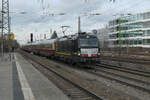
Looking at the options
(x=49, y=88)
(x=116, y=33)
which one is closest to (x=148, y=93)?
(x=49, y=88)

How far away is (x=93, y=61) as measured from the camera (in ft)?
51.1

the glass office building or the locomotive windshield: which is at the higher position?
the glass office building

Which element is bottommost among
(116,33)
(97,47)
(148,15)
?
(97,47)

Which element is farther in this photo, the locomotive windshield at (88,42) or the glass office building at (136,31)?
the glass office building at (136,31)

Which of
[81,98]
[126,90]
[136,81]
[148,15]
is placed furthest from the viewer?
[148,15]

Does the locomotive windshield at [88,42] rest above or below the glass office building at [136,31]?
below

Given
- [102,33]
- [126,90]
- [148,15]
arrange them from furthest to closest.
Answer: [102,33] < [148,15] < [126,90]

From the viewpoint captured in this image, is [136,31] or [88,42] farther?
[136,31]

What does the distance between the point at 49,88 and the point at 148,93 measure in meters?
4.27

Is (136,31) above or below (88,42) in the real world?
above

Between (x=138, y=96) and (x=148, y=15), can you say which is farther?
(x=148, y=15)

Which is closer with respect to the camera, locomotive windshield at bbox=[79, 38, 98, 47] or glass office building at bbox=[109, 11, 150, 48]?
locomotive windshield at bbox=[79, 38, 98, 47]

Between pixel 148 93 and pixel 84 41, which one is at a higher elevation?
pixel 84 41

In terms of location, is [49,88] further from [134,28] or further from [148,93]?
[134,28]
